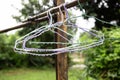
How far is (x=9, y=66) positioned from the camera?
10781 mm

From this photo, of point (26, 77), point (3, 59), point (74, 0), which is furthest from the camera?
point (3, 59)

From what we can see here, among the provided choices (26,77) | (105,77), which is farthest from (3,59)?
(105,77)

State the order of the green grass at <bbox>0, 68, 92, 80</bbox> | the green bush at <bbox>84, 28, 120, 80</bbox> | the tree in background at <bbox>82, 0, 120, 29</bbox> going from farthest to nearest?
the green grass at <bbox>0, 68, 92, 80</bbox> < the tree in background at <bbox>82, 0, 120, 29</bbox> < the green bush at <bbox>84, 28, 120, 80</bbox>

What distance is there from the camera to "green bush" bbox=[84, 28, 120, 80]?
Result: 10.00 feet

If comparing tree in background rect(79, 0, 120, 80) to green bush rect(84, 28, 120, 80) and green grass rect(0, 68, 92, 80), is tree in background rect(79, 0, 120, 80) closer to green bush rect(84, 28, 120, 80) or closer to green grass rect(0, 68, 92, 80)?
green bush rect(84, 28, 120, 80)

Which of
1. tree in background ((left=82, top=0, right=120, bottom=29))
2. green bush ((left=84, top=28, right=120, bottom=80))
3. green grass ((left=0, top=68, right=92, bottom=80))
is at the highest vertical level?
tree in background ((left=82, top=0, right=120, bottom=29))

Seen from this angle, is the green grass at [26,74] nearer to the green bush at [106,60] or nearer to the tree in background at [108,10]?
the tree in background at [108,10]

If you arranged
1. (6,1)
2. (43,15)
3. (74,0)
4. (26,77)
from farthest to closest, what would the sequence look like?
(6,1) < (26,77) < (43,15) < (74,0)

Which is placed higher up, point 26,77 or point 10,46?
point 10,46

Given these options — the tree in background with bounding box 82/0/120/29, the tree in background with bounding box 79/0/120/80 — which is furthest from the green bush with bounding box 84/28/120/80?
the tree in background with bounding box 82/0/120/29

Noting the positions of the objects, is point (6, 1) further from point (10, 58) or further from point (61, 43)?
point (61, 43)

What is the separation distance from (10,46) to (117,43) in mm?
7785

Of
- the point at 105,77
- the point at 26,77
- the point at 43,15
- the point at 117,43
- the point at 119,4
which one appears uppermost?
the point at 119,4

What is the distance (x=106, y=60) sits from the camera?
10.2 feet
